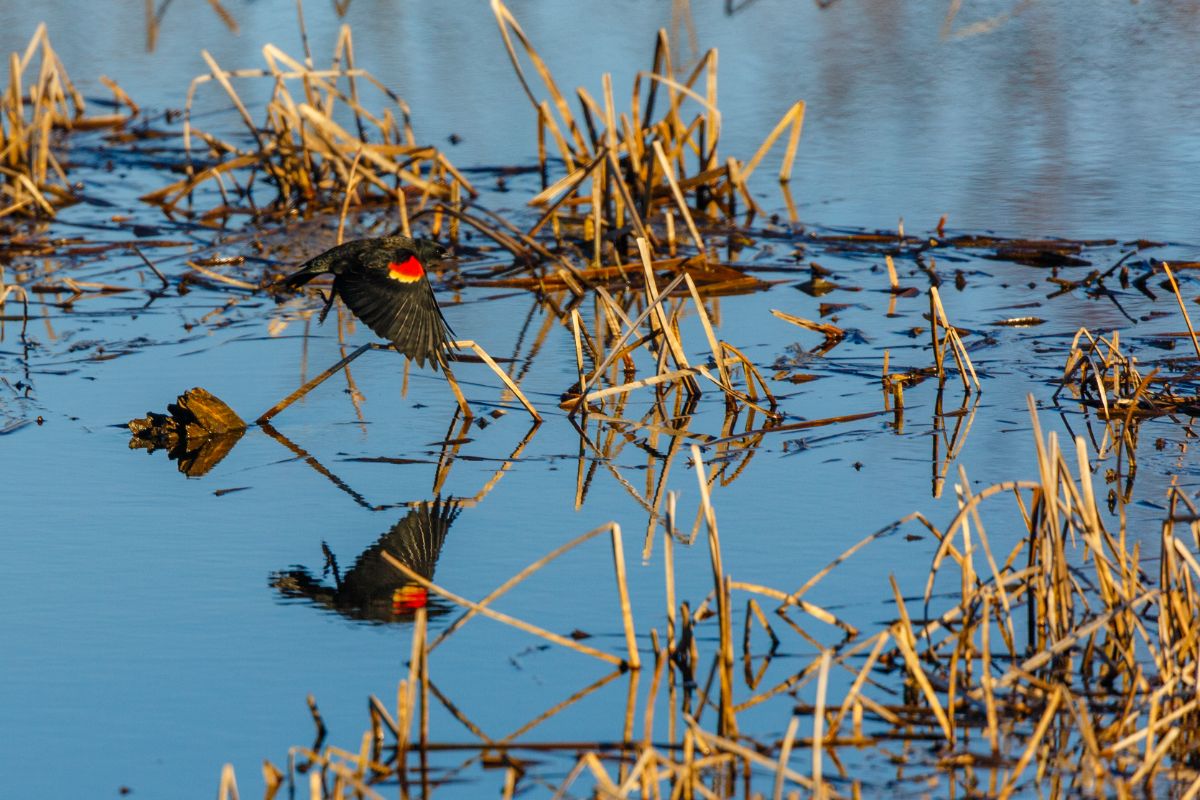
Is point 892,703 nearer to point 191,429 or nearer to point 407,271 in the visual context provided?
point 407,271

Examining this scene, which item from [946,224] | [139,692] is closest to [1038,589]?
[139,692]

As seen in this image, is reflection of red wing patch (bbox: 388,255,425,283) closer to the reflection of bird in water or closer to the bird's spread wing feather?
the bird's spread wing feather

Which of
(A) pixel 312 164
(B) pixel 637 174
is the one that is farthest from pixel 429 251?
(A) pixel 312 164

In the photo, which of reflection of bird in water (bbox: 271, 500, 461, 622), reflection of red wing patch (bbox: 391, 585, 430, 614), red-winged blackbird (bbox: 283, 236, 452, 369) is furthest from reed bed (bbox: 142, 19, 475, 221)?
reflection of red wing patch (bbox: 391, 585, 430, 614)

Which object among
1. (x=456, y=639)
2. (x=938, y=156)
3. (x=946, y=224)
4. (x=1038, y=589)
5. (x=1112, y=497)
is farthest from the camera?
(x=938, y=156)

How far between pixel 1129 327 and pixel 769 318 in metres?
1.29

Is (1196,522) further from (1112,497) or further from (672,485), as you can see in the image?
(672,485)

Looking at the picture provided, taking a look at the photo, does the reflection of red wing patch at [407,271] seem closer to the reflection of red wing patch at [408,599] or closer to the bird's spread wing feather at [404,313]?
the bird's spread wing feather at [404,313]

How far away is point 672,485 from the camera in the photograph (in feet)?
14.8

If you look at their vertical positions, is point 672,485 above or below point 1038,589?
below

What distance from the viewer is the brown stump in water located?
4.96m

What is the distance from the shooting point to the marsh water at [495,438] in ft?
11.1

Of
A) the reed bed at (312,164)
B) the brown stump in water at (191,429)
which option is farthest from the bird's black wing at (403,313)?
the reed bed at (312,164)

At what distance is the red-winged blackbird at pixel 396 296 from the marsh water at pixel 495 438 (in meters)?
0.33
